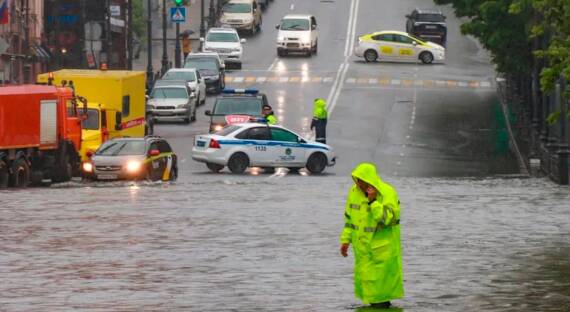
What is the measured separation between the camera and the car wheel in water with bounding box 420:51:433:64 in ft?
277

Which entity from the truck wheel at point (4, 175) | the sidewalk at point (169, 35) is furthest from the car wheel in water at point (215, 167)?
the sidewalk at point (169, 35)

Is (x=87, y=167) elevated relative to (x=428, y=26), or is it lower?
lower

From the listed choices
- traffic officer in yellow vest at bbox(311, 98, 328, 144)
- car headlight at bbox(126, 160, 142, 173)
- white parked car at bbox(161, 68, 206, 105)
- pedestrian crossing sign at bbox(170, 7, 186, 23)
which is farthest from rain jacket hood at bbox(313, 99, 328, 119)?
pedestrian crossing sign at bbox(170, 7, 186, 23)

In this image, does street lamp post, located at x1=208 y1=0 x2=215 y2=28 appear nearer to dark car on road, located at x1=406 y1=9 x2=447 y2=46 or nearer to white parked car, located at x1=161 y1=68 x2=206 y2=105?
dark car on road, located at x1=406 y1=9 x2=447 y2=46

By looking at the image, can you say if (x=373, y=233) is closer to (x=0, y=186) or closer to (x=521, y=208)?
(x=521, y=208)

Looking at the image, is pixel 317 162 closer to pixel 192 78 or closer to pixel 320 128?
pixel 320 128

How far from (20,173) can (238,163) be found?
7.05 m

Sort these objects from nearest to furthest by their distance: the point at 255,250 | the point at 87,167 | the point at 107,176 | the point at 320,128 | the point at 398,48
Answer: the point at 255,250
the point at 107,176
the point at 87,167
the point at 320,128
the point at 398,48

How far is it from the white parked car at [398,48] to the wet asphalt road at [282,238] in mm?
26945

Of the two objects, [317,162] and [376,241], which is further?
[317,162]

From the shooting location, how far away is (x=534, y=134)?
49938mm

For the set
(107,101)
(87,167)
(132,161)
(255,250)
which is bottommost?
(87,167)

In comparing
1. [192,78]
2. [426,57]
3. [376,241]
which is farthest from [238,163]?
[426,57]

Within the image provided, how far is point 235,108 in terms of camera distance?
5312 cm
